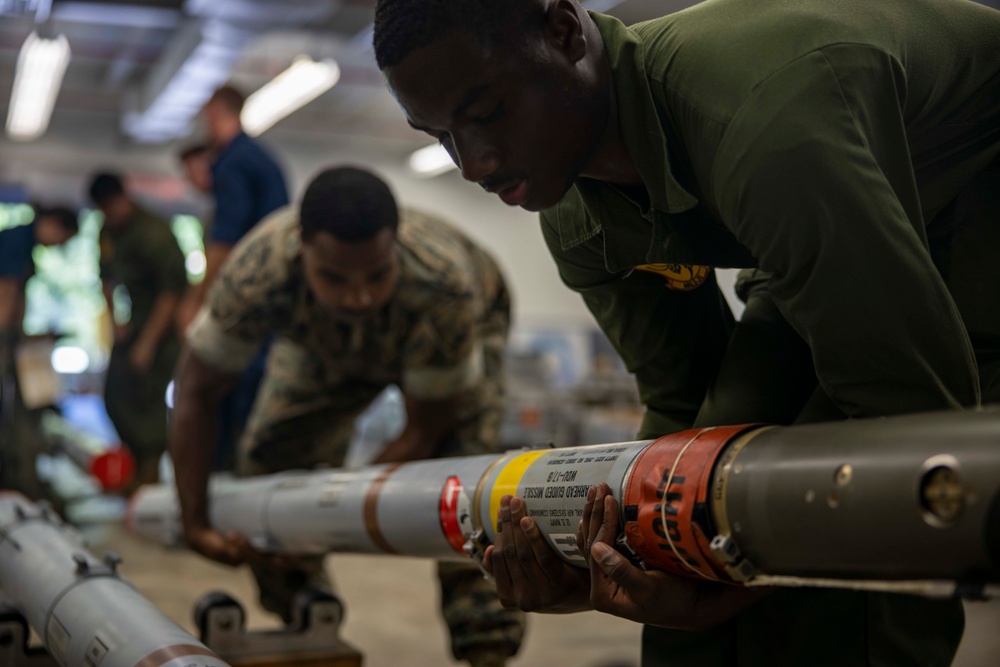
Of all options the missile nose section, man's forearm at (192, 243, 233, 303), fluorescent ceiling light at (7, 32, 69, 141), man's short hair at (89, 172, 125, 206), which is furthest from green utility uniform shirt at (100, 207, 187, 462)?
fluorescent ceiling light at (7, 32, 69, 141)

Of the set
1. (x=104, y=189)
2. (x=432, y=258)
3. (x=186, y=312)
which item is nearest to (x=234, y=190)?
(x=186, y=312)

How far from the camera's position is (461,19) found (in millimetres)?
817

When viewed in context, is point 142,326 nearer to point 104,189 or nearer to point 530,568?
point 104,189

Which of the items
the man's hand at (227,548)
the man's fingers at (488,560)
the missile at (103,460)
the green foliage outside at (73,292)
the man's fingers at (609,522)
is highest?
the man's fingers at (609,522)

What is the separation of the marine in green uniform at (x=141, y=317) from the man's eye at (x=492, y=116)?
3777 millimetres

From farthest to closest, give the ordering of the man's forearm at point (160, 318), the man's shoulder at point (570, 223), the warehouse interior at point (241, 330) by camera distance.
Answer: the man's forearm at point (160, 318) → the warehouse interior at point (241, 330) → the man's shoulder at point (570, 223)

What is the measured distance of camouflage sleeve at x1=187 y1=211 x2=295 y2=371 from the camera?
193cm

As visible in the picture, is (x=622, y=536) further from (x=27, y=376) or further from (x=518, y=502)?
(x=27, y=376)

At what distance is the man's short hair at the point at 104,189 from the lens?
4383 mm

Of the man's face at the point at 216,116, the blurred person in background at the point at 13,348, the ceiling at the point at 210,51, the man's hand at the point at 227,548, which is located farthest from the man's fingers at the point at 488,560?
the blurred person in background at the point at 13,348

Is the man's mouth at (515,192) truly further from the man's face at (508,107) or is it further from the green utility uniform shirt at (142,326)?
the green utility uniform shirt at (142,326)

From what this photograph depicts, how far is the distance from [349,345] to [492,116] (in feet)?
4.18

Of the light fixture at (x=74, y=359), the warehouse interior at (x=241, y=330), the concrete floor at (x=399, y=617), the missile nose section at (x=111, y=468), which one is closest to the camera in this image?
the warehouse interior at (x=241, y=330)

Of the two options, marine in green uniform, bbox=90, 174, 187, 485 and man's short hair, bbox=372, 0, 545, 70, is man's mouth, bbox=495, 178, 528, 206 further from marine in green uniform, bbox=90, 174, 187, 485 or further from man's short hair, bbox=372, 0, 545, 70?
marine in green uniform, bbox=90, 174, 187, 485
